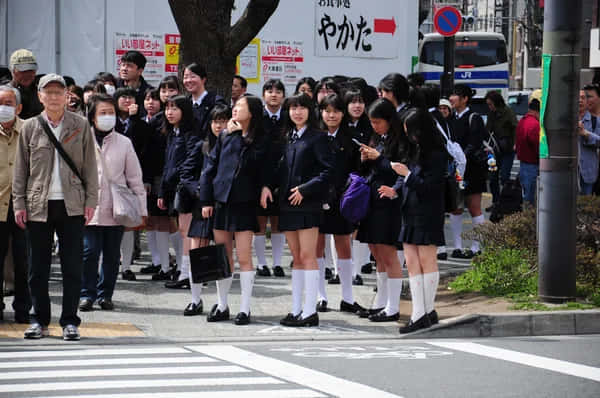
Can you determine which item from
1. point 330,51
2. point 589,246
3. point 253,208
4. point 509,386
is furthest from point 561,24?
point 330,51

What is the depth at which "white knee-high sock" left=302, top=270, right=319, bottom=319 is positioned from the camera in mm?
8766

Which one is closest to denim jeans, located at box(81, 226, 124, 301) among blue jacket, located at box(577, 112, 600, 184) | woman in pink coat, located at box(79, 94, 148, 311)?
woman in pink coat, located at box(79, 94, 148, 311)

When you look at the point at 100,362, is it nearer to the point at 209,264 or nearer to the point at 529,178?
the point at 209,264

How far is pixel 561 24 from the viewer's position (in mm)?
9195

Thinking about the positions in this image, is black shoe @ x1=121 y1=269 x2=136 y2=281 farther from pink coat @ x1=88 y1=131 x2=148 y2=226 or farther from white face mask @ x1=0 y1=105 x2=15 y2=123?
white face mask @ x1=0 y1=105 x2=15 y2=123

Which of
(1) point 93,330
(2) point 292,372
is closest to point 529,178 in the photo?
(1) point 93,330

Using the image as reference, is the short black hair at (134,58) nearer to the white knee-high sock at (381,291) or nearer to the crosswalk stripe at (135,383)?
the white knee-high sock at (381,291)

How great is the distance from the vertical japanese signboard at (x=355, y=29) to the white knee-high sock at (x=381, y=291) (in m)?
8.97

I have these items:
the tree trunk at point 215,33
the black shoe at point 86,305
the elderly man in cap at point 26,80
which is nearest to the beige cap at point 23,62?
the elderly man in cap at point 26,80

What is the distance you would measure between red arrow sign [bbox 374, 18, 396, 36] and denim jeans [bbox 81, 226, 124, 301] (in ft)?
31.8

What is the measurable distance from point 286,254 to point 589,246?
425cm

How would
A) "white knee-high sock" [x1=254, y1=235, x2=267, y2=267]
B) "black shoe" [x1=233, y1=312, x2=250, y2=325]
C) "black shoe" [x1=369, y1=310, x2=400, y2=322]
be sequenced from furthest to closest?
"white knee-high sock" [x1=254, y1=235, x2=267, y2=267] < "black shoe" [x1=369, y1=310, x2=400, y2=322] < "black shoe" [x1=233, y1=312, x2=250, y2=325]

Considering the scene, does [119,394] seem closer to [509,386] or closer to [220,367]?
[220,367]

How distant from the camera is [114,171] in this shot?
9453 mm
